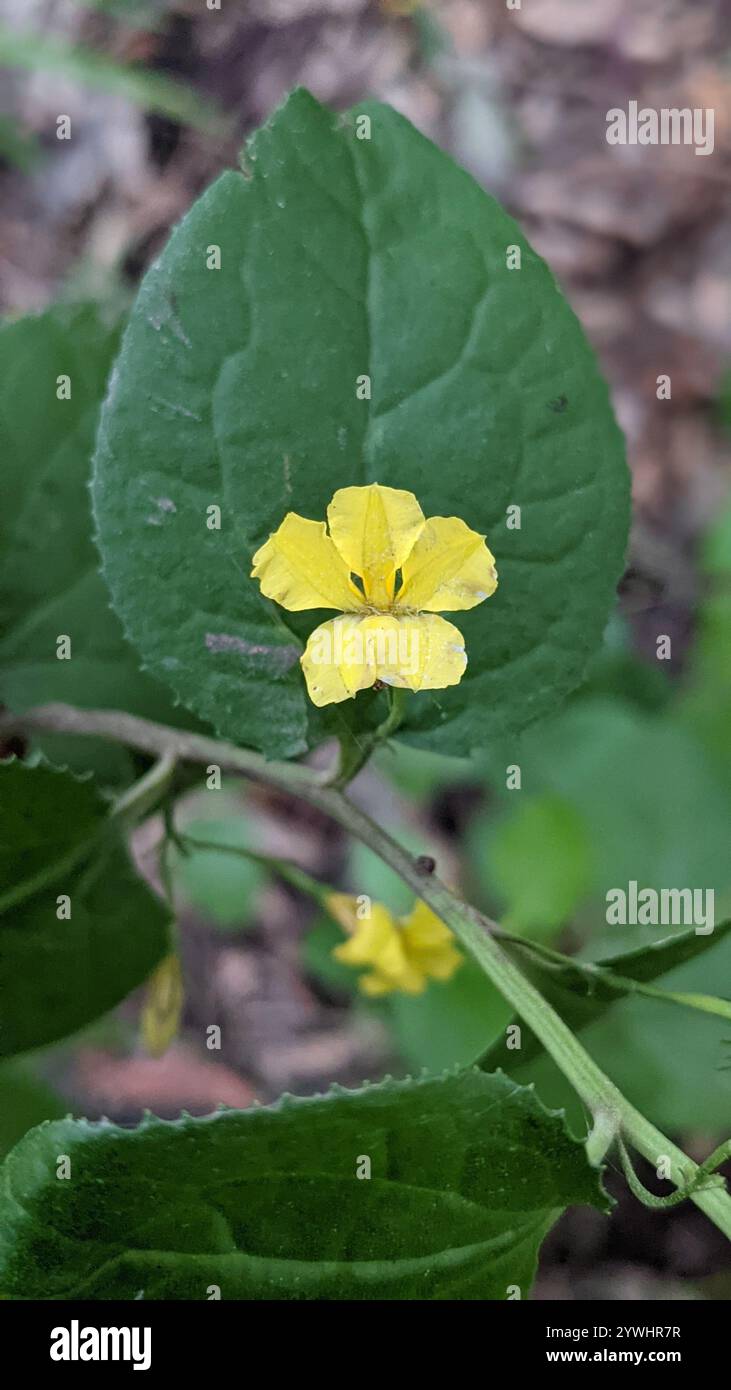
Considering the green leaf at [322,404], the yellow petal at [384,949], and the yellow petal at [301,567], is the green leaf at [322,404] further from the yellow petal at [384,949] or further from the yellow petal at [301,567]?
the yellow petal at [384,949]

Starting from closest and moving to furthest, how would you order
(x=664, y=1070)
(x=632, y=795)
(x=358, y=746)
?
(x=358, y=746) < (x=664, y=1070) < (x=632, y=795)

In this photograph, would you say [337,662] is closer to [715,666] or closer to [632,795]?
[632,795]

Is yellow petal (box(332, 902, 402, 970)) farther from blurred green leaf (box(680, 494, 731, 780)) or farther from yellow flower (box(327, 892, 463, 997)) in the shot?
blurred green leaf (box(680, 494, 731, 780))

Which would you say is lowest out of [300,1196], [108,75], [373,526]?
[300,1196]

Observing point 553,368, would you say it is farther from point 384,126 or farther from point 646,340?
point 646,340

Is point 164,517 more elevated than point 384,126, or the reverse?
point 384,126

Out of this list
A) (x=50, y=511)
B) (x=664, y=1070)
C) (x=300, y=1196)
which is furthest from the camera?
(x=664, y=1070)

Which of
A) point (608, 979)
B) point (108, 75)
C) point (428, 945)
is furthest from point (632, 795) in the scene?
point (108, 75)
